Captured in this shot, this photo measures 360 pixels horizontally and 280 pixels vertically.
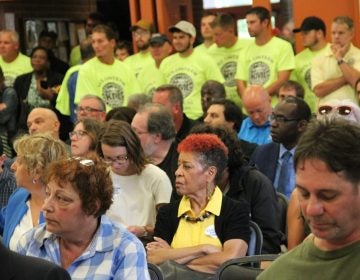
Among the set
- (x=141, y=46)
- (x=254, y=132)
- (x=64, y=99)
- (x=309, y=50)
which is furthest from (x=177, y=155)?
(x=141, y=46)

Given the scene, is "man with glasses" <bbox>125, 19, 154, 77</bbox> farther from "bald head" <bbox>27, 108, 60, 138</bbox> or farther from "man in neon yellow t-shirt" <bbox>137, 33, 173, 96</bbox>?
"bald head" <bbox>27, 108, 60, 138</bbox>

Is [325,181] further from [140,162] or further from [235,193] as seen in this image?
[140,162]

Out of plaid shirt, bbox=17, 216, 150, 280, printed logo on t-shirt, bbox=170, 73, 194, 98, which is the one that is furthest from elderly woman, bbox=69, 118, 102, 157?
printed logo on t-shirt, bbox=170, 73, 194, 98

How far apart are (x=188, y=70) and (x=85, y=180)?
6639 mm

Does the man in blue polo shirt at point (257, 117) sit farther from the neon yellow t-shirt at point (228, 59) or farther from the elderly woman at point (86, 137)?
the neon yellow t-shirt at point (228, 59)

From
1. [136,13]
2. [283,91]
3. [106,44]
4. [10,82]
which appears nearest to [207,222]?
[283,91]

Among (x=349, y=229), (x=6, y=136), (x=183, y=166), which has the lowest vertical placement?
(x=6, y=136)

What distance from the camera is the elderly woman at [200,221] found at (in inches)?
207

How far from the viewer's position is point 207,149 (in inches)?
218

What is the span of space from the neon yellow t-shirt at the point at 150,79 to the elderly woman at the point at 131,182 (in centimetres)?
460

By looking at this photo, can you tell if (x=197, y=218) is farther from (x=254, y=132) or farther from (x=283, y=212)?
(x=254, y=132)

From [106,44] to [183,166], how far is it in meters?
5.35

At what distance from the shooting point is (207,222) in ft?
17.6

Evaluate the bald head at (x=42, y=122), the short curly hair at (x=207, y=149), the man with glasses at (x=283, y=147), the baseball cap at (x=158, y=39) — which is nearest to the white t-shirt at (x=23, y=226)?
the short curly hair at (x=207, y=149)
